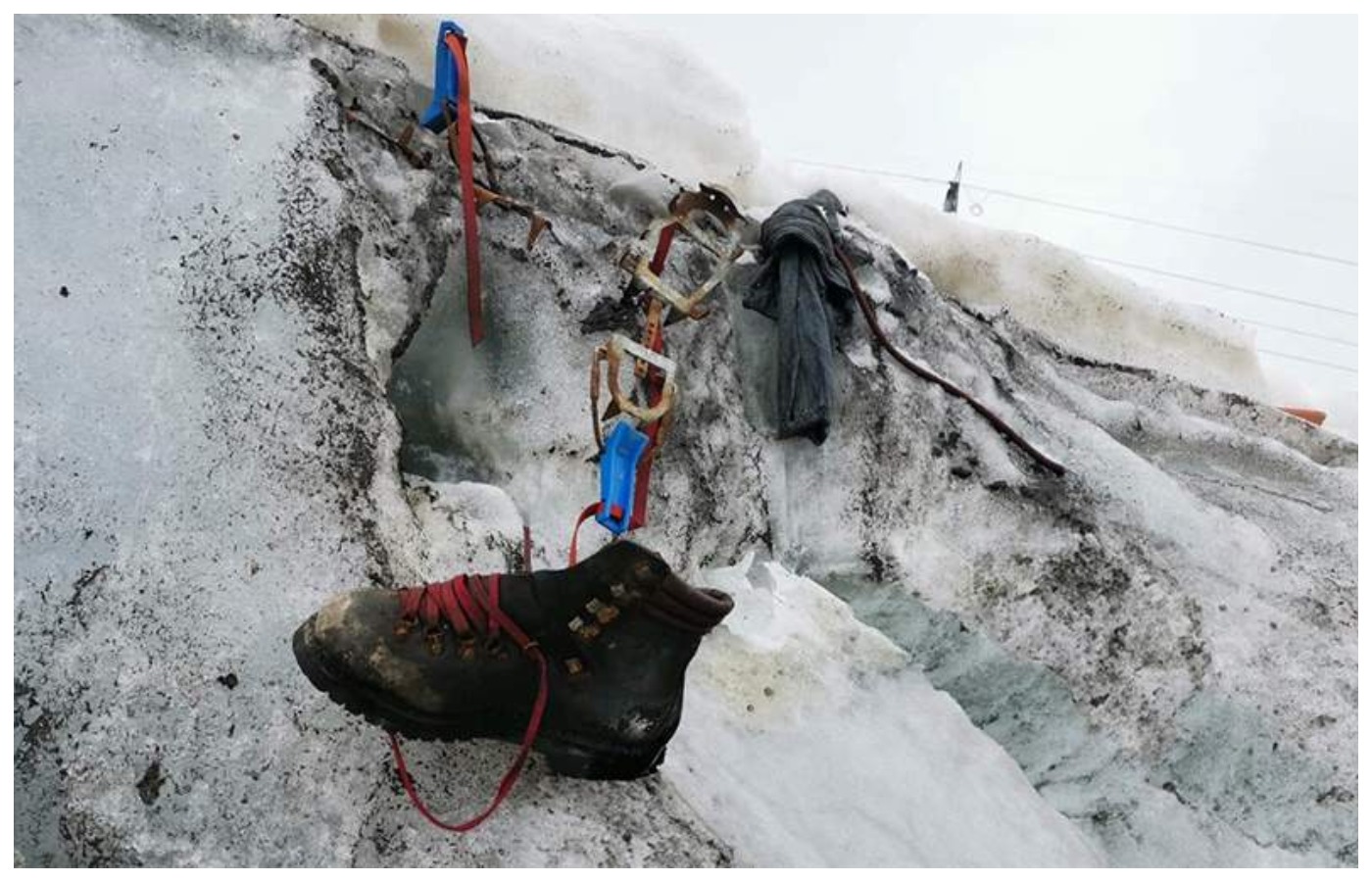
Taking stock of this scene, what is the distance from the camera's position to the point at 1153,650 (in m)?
2.80

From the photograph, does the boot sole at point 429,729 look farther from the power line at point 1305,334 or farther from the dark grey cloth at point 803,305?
the power line at point 1305,334

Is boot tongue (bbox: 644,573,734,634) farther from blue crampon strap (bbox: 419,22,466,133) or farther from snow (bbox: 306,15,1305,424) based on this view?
snow (bbox: 306,15,1305,424)

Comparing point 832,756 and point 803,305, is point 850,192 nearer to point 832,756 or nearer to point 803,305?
point 803,305

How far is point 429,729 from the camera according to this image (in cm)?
192

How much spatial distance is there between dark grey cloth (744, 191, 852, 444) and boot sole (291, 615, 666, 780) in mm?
1015

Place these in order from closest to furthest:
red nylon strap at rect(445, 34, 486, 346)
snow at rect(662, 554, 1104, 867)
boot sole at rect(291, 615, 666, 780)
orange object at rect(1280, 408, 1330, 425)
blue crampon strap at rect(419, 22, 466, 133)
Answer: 1. boot sole at rect(291, 615, 666, 780)
2. snow at rect(662, 554, 1104, 867)
3. red nylon strap at rect(445, 34, 486, 346)
4. blue crampon strap at rect(419, 22, 466, 133)
5. orange object at rect(1280, 408, 1330, 425)

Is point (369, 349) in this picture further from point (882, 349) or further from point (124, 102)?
point (882, 349)

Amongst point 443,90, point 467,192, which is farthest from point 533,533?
point 443,90

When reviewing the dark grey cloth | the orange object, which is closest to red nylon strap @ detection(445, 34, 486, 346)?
the dark grey cloth

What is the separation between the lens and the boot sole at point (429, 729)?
1872mm

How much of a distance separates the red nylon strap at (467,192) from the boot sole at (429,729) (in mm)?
918

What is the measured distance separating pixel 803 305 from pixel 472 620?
1.30 meters

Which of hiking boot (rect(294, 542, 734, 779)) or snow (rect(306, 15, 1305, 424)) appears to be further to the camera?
snow (rect(306, 15, 1305, 424))

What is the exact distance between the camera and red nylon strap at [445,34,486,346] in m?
2.60
